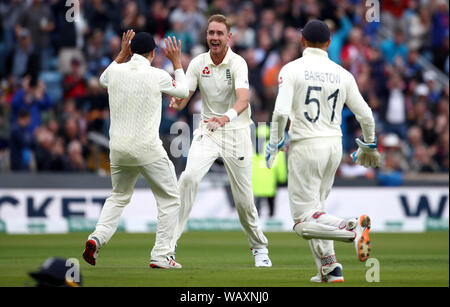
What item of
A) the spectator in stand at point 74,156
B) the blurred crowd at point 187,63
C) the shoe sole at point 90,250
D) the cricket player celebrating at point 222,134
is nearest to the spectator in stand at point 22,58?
the blurred crowd at point 187,63

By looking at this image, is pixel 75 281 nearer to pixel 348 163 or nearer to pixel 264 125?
pixel 264 125

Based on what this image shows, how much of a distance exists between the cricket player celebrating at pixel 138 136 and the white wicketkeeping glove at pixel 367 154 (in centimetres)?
212

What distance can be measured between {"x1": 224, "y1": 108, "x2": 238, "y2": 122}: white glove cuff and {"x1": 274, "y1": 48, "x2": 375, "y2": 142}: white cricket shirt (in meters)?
1.24

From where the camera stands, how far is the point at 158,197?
10.5 metres

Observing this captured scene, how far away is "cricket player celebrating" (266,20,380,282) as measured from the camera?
927cm

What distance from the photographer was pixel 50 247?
1471 cm

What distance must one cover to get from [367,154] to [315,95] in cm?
103

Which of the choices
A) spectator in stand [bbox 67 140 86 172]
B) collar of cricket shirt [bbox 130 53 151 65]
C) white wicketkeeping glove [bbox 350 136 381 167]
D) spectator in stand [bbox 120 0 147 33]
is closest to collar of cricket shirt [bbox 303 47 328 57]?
white wicketkeeping glove [bbox 350 136 381 167]

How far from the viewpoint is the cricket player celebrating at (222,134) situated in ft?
36.0

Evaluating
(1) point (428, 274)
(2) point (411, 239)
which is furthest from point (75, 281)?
(2) point (411, 239)

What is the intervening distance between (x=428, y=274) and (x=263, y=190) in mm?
8620

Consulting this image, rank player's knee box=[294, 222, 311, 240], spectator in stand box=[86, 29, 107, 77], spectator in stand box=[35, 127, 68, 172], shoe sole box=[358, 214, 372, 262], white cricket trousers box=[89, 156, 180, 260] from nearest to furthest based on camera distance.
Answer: shoe sole box=[358, 214, 372, 262], player's knee box=[294, 222, 311, 240], white cricket trousers box=[89, 156, 180, 260], spectator in stand box=[35, 127, 68, 172], spectator in stand box=[86, 29, 107, 77]

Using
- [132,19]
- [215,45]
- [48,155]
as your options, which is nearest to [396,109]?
[132,19]

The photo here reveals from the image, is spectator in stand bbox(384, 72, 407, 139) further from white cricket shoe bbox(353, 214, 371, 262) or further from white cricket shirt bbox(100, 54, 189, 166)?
white cricket shoe bbox(353, 214, 371, 262)
